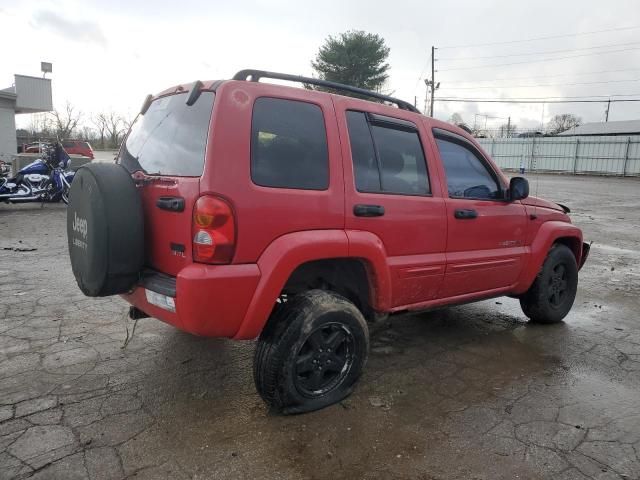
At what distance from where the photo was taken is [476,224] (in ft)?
12.7

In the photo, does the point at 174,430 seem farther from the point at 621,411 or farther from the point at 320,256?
the point at 621,411

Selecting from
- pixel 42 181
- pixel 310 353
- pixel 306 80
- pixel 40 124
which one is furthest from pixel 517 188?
pixel 40 124

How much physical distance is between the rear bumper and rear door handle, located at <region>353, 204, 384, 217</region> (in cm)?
76

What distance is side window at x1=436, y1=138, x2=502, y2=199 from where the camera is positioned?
3791 mm

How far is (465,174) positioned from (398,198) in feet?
2.93

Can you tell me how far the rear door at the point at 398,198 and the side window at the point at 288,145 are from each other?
0.20 meters

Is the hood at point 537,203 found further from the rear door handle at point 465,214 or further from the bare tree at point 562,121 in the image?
the bare tree at point 562,121

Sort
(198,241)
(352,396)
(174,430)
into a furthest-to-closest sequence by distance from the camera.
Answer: (352,396) < (174,430) < (198,241)

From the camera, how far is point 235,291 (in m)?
2.67

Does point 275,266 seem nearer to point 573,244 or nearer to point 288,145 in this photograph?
point 288,145

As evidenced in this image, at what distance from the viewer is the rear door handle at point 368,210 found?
3.08 meters

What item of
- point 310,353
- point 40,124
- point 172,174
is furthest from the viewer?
point 40,124

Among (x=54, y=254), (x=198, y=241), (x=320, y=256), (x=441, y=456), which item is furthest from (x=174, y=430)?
(x=54, y=254)

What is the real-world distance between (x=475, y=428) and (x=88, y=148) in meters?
30.5
